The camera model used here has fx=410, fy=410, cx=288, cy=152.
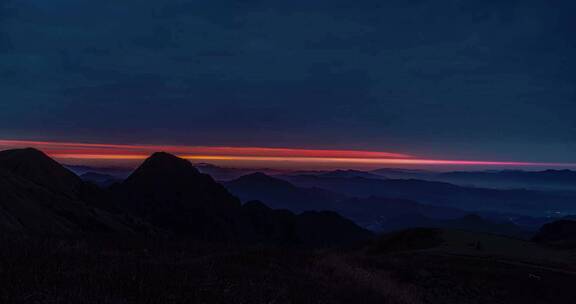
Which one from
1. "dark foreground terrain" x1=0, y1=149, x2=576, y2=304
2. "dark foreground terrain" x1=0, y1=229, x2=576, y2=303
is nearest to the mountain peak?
"dark foreground terrain" x1=0, y1=149, x2=576, y2=304

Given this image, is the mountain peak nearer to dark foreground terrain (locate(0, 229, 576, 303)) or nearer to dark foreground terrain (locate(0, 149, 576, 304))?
dark foreground terrain (locate(0, 149, 576, 304))

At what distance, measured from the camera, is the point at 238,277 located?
847 centimetres

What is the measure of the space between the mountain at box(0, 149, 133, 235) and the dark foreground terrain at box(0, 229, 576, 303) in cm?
655

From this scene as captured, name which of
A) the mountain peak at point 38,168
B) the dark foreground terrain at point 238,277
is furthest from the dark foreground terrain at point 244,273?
the mountain peak at point 38,168

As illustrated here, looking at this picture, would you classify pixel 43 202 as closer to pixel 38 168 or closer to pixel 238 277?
pixel 38 168

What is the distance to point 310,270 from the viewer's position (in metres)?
11.6

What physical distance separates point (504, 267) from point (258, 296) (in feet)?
54.3

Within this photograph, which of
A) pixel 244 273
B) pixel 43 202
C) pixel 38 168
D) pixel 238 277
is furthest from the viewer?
pixel 38 168

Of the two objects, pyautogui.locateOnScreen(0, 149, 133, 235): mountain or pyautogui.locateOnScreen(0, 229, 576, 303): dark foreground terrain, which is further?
pyautogui.locateOnScreen(0, 149, 133, 235): mountain

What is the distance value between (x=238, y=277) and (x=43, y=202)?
240ft

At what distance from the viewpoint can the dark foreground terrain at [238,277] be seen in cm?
615

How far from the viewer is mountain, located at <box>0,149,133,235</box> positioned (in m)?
50.1

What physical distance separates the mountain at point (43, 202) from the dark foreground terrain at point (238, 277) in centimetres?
655

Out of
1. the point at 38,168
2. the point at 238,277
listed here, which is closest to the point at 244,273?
the point at 238,277
